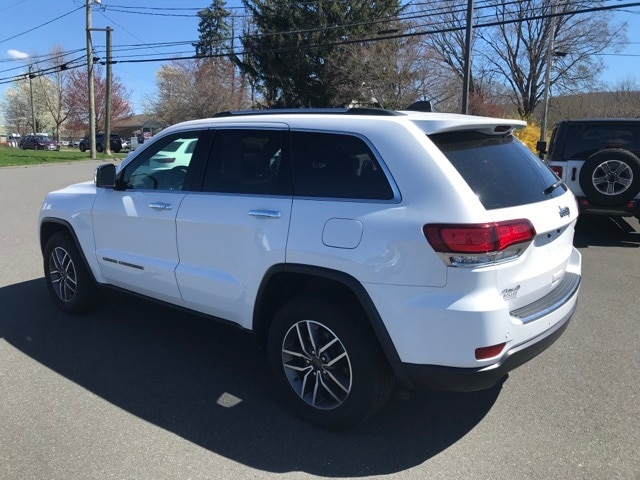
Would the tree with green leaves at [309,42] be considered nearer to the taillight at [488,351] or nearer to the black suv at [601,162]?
the black suv at [601,162]

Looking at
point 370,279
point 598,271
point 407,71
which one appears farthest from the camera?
point 407,71

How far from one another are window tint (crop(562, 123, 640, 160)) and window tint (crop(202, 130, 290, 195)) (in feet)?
20.4

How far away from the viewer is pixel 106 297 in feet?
17.9

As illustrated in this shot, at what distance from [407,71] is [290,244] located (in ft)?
82.0

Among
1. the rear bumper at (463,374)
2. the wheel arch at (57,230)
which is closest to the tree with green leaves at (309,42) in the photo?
the wheel arch at (57,230)

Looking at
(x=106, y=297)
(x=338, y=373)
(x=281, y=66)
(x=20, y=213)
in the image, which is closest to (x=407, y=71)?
(x=281, y=66)

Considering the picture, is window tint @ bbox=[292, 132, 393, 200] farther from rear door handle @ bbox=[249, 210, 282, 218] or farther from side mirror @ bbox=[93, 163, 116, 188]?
side mirror @ bbox=[93, 163, 116, 188]

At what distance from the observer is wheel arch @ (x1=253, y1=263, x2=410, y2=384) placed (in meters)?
2.80

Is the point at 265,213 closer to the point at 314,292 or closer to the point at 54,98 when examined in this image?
the point at 314,292

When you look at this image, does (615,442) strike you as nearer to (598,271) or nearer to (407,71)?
(598,271)

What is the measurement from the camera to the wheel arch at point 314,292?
9.18 ft

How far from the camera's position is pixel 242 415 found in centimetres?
334

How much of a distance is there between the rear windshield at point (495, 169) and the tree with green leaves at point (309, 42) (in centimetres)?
2681

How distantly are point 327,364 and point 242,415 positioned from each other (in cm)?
67
